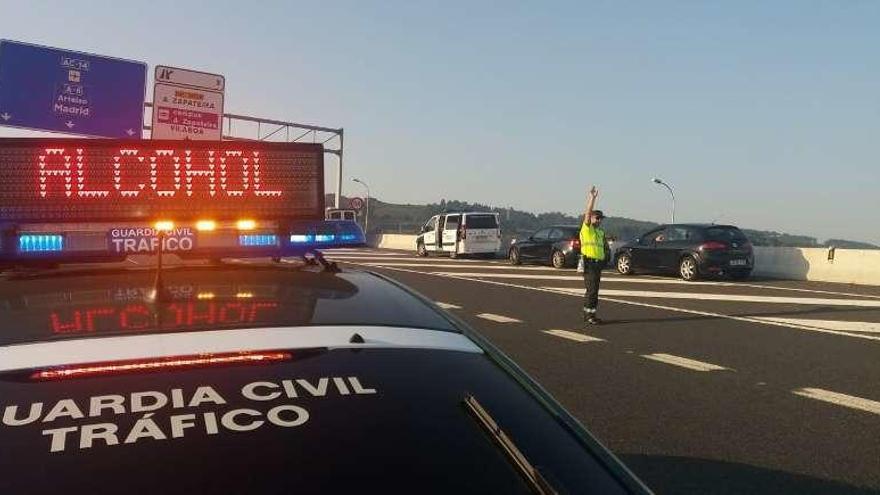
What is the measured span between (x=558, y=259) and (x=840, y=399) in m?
20.3

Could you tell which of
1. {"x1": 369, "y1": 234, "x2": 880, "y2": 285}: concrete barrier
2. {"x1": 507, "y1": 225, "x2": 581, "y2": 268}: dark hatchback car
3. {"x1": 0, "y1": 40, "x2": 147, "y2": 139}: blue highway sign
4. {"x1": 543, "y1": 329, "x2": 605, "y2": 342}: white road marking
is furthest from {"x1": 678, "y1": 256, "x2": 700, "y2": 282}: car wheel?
{"x1": 0, "y1": 40, "x2": 147, "y2": 139}: blue highway sign

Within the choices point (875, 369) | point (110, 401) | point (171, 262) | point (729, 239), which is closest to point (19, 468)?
point (110, 401)

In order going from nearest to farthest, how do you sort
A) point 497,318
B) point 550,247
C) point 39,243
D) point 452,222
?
point 39,243 < point 497,318 < point 550,247 < point 452,222

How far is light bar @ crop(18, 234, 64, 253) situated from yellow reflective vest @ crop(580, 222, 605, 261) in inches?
384

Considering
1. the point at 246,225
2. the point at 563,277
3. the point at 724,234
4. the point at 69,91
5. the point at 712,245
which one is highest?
the point at 69,91

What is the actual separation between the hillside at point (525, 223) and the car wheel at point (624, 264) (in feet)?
2.20

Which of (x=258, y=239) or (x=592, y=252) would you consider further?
(x=592, y=252)

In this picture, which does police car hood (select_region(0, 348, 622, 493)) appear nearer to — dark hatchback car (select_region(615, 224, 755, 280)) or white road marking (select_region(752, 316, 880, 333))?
white road marking (select_region(752, 316, 880, 333))

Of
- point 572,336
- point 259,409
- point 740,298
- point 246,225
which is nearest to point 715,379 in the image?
point 572,336

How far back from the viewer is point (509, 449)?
1764mm

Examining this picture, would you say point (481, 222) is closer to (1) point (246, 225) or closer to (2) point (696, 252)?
(2) point (696, 252)

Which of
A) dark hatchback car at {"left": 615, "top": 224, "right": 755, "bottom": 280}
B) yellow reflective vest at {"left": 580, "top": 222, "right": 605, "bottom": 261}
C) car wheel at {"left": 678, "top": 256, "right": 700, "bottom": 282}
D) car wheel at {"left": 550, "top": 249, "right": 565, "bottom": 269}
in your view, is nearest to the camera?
yellow reflective vest at {"left": 580, "top": 222, "right": 605, "bottom": 261}

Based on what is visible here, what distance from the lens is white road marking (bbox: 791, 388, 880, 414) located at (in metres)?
6.43

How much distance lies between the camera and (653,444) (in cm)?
518
